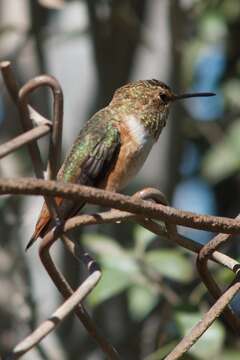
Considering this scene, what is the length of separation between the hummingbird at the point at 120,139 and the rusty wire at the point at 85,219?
75 centimetres

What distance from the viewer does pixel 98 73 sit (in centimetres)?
418

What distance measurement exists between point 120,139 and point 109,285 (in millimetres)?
584

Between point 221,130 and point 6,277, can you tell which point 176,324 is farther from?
point 221,130

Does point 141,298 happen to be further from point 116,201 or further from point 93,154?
point 116,201

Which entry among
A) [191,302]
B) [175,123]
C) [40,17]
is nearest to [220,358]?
[191,302]

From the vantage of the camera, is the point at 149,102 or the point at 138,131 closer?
the point at 138,131

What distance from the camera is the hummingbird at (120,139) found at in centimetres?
204

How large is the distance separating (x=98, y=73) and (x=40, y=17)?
0.43 meters

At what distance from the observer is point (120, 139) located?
2240mm

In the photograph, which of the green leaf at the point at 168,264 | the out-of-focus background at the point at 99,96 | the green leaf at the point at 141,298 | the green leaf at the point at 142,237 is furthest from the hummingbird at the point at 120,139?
the out-of-focus background at the point at 99,96

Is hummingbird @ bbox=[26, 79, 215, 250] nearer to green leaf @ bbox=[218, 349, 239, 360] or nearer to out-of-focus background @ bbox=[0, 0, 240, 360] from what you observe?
green leaf @ bbox=[218, 349, 239, 360]

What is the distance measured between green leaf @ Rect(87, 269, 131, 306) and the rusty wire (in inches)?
59.5

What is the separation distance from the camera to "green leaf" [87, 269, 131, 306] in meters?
2.62

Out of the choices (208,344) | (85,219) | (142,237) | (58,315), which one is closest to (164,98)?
(142,237)
